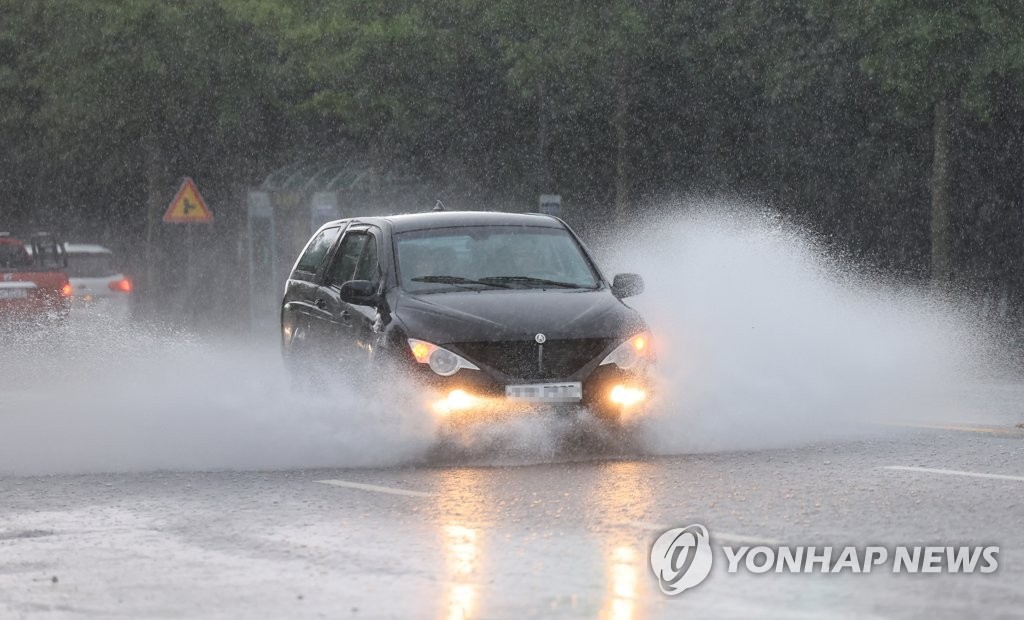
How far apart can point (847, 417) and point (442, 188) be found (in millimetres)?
25454

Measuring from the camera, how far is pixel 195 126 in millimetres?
43406

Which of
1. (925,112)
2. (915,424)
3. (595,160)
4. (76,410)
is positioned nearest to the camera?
(915,424)

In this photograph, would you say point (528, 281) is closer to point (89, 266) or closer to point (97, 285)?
point (97, 285)

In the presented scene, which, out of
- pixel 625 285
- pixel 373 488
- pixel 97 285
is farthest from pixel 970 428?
pixel 97 285

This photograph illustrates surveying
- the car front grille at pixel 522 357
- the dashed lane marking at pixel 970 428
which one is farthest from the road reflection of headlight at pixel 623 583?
the dashed lane marking at pixel 970 428

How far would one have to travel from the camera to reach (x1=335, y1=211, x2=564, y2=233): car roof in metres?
14.1

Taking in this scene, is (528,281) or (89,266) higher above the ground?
(89,266)

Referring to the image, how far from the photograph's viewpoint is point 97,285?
31.5 metres

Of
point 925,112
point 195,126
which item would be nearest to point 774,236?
point 925,112

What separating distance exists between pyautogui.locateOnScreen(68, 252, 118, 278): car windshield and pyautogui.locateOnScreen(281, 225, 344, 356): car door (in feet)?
54.5

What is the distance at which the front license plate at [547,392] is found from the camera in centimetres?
1209

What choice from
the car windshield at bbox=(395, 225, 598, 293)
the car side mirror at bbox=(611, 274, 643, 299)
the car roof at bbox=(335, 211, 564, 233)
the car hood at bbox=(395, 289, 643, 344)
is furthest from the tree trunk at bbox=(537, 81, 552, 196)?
the car hood at bbox=(395, 289, 643, 344)

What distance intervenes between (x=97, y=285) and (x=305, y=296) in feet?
56.1

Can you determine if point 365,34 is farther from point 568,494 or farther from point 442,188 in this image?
point 568,494
